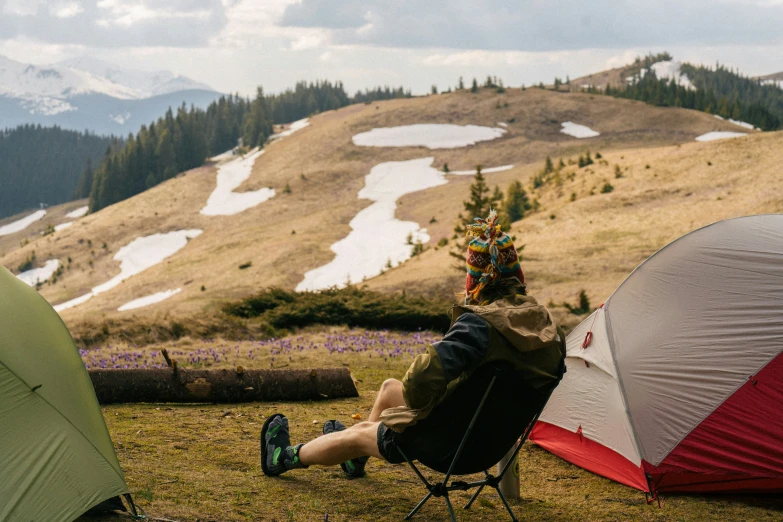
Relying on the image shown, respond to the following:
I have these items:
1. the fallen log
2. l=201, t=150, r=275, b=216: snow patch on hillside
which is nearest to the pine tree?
l=201, t=150, r=275, b=216: snow patch on hillside

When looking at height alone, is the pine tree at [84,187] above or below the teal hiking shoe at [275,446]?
below

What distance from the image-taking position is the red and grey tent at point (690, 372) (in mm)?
6957

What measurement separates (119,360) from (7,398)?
8.76m

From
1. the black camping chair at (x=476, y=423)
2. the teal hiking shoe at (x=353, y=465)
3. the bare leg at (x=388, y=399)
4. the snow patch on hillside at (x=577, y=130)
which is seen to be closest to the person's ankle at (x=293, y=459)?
the teal hiking shoe at (x=353, y=465)

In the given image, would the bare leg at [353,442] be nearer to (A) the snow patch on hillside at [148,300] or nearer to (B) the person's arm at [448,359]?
(B) the person's arm at [448,359]

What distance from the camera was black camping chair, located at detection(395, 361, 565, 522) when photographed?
5359 millimetres

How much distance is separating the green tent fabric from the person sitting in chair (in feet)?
6.44

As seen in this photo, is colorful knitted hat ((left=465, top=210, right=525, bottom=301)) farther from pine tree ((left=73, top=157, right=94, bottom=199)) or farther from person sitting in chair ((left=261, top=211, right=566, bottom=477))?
pine tree ((left=73, top=157, right=94, bottom=199))

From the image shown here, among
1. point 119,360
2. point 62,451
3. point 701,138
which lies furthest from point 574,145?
point 62,451

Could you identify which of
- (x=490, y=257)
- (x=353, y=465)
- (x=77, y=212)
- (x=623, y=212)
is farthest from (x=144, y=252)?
(x=77, y=212)

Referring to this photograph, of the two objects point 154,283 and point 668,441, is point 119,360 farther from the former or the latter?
point 154,283

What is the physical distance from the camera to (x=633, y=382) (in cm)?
743

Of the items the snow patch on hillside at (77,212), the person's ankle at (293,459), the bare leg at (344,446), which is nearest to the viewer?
the bare leg at (344,446)

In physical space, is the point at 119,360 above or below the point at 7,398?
below
